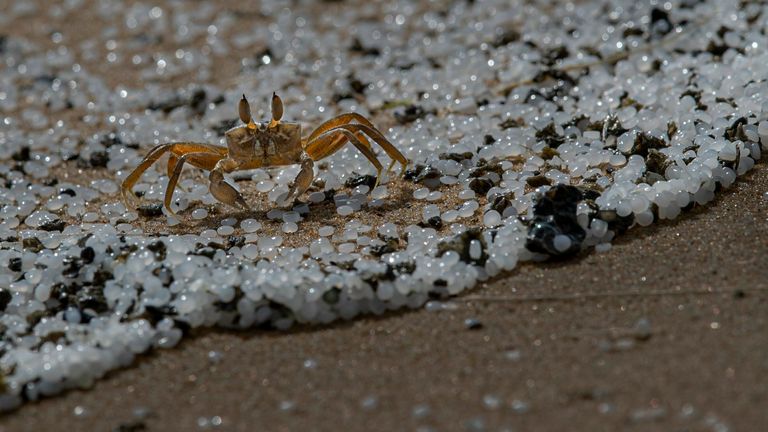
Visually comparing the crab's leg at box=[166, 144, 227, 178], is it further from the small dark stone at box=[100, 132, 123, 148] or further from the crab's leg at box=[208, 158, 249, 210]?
the small dark stone at box=[100, 132, 123, 148]

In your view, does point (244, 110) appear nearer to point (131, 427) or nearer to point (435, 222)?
point (435, 222)

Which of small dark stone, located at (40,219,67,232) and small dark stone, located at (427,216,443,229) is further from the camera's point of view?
small dark stone, located at (40,219,67,232)

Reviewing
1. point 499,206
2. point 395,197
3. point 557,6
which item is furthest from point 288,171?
point 557,6

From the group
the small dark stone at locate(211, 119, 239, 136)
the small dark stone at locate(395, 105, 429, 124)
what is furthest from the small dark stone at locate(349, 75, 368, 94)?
the small dark stone at locate(211, 119, 239, 136)

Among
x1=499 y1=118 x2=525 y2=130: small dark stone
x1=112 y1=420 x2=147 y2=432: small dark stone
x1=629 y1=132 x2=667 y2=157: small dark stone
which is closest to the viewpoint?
x1=112 y1=420 x2=147 y2=432: small dark stone

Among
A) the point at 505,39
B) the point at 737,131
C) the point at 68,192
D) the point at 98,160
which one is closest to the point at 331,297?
the point at 68,192

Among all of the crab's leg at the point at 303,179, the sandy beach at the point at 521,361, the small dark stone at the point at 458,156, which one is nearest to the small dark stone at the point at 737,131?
the sandy beach at the point at 521,361

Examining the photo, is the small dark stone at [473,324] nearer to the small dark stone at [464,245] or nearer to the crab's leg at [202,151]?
the small dark stone at [464,245]
